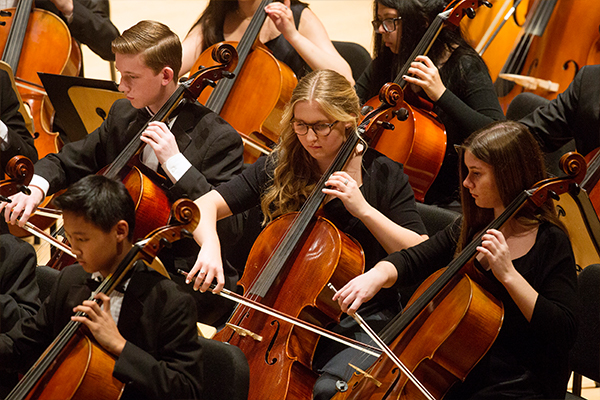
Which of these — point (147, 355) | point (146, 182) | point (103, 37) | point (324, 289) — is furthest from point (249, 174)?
point (103, 37)

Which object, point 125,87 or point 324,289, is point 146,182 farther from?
point 324,289

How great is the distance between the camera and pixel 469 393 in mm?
1482

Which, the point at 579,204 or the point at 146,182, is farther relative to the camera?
the point at 146,182

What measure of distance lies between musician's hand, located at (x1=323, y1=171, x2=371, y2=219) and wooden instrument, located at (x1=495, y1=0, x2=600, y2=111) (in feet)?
4.42

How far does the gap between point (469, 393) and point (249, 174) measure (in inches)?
31.9

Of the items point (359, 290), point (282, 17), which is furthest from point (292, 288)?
point (282, 17)

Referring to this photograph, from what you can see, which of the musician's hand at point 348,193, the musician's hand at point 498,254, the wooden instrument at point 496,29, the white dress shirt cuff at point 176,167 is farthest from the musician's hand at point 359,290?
the wooden instrument at point 496,29

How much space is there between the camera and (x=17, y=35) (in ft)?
8.16

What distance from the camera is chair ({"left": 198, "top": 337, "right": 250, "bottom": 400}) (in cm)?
138

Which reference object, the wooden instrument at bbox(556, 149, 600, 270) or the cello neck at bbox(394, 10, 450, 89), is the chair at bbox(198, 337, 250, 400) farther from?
the cello neck at bbox(394, 10, 450, 89)

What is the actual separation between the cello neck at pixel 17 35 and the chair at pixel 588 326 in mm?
1937

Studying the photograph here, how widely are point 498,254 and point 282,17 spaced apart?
1.37 meters

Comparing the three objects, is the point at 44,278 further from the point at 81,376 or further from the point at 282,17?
the point at 282,17

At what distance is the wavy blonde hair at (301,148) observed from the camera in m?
1.77
